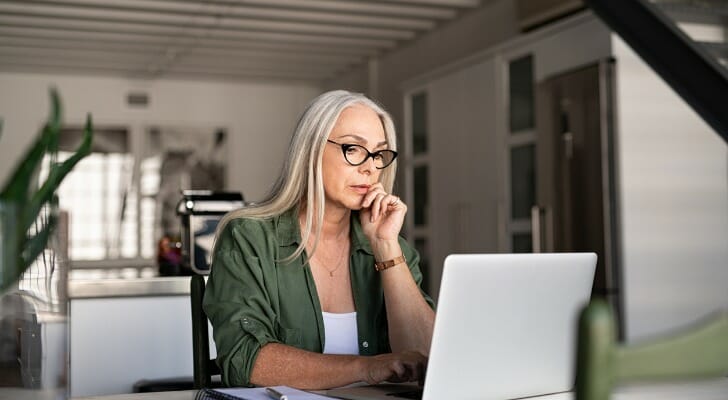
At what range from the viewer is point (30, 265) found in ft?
3.05

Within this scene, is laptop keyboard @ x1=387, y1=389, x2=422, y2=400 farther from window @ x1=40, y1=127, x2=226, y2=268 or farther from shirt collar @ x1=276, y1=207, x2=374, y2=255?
window @ x1=40, y1=127, x2=226, y2=268

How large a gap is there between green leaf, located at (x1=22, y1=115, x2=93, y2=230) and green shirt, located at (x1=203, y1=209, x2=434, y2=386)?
716mm

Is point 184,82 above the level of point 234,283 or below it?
above

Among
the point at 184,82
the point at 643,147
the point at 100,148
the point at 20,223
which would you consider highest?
the point at 184,82

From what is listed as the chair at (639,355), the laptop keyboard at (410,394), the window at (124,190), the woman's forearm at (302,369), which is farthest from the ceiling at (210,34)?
the chair at (639,355)

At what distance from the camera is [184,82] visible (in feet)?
32.7

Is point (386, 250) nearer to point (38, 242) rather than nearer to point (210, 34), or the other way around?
point (38, 242)

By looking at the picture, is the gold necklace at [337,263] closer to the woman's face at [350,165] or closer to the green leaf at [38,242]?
the woman's face at [350,165]

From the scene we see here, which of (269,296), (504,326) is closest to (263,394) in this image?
(504,326)

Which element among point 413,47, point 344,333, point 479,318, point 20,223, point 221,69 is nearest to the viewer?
point 20,223

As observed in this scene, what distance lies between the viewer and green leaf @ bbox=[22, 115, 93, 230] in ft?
2.92

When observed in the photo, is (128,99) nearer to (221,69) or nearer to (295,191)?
(221,69)

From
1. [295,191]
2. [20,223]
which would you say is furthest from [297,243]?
[20,223]

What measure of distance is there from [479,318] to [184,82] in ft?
29.9
